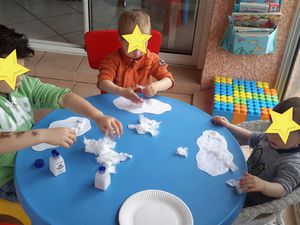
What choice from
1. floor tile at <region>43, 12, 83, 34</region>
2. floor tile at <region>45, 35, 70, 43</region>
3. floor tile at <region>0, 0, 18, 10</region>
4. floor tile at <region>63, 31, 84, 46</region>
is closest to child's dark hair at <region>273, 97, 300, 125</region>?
floor tile at <region>63, 31, 84, 46</region>

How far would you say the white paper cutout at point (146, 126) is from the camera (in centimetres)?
135

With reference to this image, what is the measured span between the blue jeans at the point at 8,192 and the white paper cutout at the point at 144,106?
21.2 inches

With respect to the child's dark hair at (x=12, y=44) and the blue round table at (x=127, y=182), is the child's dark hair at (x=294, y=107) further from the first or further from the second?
the child's dark hair at (x=12, y=44)

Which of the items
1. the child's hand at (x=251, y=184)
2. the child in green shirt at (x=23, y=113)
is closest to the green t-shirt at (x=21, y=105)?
the child in green shirt at (x=23, y=113)

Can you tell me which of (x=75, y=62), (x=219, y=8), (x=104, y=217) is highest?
(x=219, y=8)

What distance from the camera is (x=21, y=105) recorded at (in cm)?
138

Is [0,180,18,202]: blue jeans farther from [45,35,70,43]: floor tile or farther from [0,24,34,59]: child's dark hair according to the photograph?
[45,35,70,43]: floor tile

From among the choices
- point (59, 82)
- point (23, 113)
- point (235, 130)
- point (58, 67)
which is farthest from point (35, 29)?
point (235, 130)

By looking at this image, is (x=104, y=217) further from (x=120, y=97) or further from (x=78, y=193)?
(x=120, y=97)

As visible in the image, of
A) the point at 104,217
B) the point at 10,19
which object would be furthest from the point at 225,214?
the point at 10,19

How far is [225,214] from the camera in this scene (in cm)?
103

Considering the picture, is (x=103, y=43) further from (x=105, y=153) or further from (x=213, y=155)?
(x=213, y=155)

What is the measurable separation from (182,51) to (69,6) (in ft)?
5.29

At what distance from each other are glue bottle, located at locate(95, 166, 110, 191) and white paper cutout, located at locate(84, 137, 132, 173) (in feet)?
0.25
